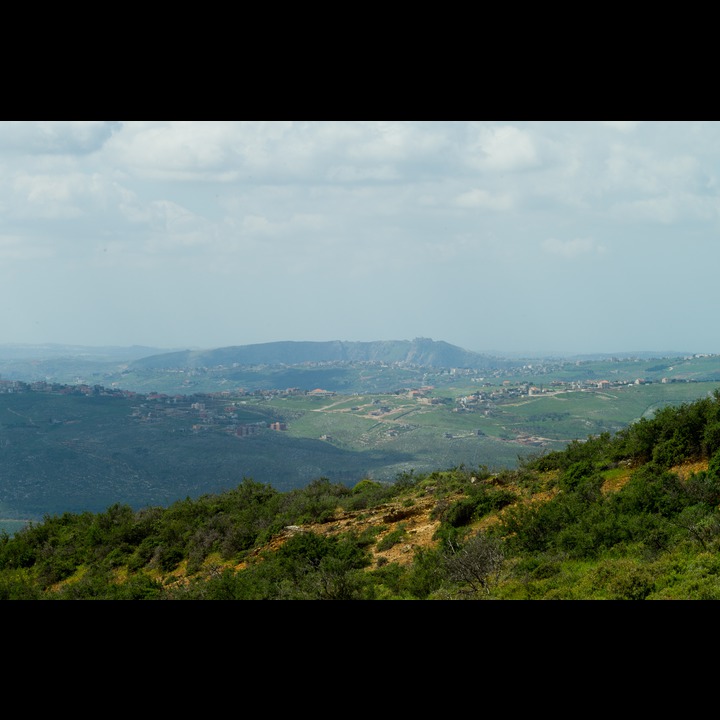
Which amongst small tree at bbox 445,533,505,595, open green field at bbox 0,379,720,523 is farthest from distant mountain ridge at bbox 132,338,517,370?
small tree at bbox 445,533,505,595

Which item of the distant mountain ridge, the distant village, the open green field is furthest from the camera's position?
the distant mountain ridge

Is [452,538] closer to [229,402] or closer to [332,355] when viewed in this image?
[229,402]

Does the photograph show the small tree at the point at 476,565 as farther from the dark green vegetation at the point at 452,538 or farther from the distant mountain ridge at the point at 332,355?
the distant mountain ridge at the point at 332,355

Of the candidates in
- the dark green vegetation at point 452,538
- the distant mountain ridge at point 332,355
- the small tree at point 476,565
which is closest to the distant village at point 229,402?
the distant mountain ridge at point 332,355

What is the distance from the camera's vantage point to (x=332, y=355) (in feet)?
369

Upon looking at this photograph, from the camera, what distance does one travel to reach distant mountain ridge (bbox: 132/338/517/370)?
99.4 m

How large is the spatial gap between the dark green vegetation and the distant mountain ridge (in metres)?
80.7

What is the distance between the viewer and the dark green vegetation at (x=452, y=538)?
20.3ft

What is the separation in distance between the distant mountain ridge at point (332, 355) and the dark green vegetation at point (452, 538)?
80.7 m

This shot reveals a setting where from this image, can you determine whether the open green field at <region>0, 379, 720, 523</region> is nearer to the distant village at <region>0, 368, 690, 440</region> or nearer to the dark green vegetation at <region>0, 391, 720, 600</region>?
the distant village at <region>0, 368, 690, 440</region>

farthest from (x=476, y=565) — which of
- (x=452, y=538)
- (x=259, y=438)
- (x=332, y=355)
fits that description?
(x=332, y=355)
